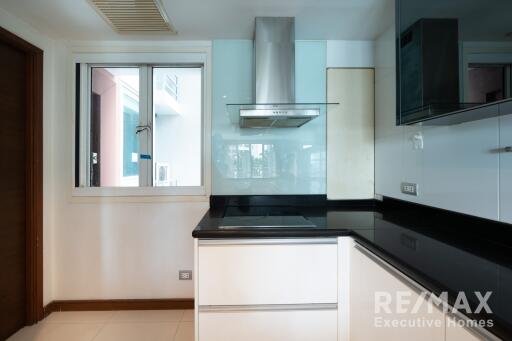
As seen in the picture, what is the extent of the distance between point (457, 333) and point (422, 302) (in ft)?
0.49

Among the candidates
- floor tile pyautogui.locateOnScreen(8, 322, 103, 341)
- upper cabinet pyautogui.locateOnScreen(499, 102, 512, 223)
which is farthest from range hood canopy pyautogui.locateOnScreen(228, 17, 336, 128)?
floor tile pyautogui.locateOnScreen(8, 322, 103, 341)

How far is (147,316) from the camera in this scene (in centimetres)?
224

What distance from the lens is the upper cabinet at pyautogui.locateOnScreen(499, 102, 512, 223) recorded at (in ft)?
3.83

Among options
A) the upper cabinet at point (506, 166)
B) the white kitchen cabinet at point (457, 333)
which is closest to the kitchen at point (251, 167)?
the upper cabinet at point (506, 166)

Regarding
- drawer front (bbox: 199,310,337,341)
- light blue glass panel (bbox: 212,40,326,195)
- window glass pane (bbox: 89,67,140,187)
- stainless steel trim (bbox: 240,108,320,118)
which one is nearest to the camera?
drawer front (bbox: 199,310,337,341)

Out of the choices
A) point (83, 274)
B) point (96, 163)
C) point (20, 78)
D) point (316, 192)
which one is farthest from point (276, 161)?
point (20, 78)

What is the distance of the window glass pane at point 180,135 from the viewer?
2449mm

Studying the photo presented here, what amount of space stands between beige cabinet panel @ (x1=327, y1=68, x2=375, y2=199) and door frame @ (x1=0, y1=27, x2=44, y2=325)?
2347mm

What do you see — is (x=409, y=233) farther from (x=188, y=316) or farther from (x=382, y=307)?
(x=188, y=316)

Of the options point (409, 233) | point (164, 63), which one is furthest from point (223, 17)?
point (409, 233)

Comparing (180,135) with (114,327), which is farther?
(180,135)

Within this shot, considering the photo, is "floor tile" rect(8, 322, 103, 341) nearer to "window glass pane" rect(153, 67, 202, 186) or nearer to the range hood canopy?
"window glass pane" rect(153, 67, 202, 186)

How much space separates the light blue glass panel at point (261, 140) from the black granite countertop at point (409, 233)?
0.46ft

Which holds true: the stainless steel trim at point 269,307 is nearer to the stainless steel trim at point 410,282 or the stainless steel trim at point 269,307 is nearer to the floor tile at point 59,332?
the stainless steel trim at point 410,282
